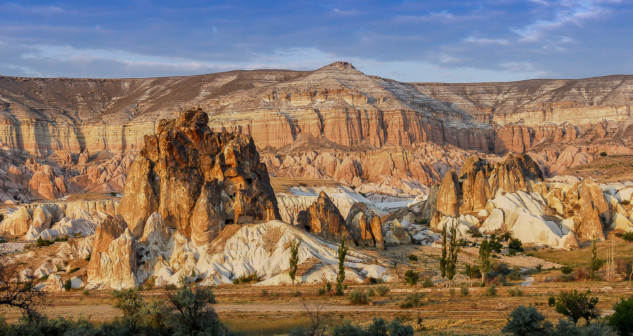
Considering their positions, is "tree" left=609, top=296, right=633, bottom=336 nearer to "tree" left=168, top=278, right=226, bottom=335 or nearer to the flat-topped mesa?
"tree" left=168, top=278, right=226, bottom=335

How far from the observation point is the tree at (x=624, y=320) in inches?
1016

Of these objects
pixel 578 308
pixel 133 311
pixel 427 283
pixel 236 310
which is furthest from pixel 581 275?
pixel 133 311

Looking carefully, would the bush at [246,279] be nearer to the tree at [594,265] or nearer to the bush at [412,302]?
the bush at [412,302]

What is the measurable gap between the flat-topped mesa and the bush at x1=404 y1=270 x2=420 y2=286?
476 inches

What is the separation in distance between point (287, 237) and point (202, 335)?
27519mm

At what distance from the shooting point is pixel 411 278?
152ft

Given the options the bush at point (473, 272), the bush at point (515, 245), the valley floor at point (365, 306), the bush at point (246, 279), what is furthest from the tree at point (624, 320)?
the bush at point (515, 245)

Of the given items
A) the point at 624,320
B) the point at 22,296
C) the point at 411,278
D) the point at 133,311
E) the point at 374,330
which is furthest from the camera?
the point at 411,278

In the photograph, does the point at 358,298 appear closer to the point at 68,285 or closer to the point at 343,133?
the point at 68,285

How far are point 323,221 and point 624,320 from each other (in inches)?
1387

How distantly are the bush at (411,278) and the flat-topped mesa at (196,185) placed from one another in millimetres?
12096

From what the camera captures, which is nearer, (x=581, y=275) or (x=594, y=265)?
(x=594, y=265)

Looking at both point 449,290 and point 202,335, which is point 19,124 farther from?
point 202,335

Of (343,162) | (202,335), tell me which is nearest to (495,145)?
(343,162)
